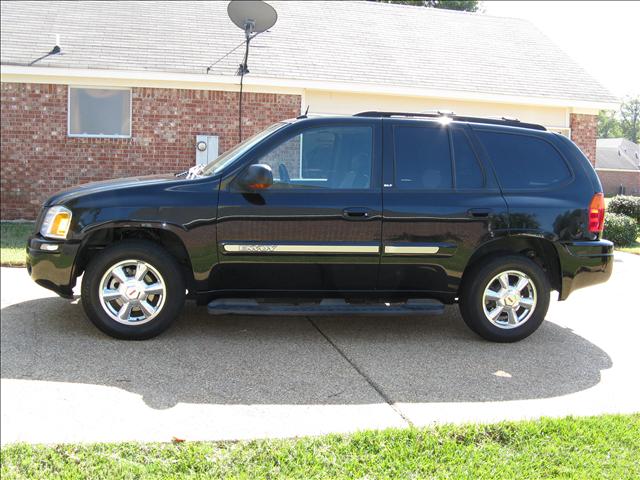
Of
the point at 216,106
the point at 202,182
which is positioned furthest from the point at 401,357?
the point at 216,106

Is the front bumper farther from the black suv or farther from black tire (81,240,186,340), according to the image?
black tire (81,240,186,340)

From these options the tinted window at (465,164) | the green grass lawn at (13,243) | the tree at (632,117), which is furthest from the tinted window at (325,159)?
the green grass lawn at (13,243)

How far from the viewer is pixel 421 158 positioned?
19.5 feet

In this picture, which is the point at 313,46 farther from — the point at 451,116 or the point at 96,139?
the point at 451,116

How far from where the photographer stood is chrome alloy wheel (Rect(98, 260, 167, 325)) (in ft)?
18.2

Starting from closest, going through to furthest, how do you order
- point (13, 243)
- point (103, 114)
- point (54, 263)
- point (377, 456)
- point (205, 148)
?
point (377, 456)
point (54, 263)
point (13, 243)
point (205, 148)
point (103, 114)

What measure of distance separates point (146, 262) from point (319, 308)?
146 cm

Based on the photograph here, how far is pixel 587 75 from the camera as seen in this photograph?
1714 centimetres

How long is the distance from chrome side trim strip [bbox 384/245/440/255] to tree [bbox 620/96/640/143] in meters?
1.93

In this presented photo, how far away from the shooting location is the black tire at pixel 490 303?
5922 millimetres

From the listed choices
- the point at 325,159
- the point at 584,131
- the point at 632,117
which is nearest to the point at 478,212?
the point at 325,159

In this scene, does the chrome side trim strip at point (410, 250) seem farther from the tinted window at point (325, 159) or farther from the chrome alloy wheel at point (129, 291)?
the chrome alloy wheel at point (129, 291)

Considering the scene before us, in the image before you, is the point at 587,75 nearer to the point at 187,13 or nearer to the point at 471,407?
the point at 187,13

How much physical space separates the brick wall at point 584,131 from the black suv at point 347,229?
10.4 metres
